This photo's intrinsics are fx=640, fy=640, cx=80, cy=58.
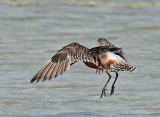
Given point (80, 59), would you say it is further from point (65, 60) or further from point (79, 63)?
point (79, 63)

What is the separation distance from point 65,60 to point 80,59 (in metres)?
0.21

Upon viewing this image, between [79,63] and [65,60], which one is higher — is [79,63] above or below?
below

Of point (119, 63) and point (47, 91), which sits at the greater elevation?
point (119, 63)

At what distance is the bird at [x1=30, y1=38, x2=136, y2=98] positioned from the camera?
351 inches

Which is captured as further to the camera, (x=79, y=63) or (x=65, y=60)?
(x=79, y=63)

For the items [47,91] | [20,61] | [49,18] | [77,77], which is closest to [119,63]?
[47,91]

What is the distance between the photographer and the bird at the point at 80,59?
29.2ft

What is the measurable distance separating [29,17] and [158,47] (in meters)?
4.83

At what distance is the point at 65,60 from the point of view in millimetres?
9094

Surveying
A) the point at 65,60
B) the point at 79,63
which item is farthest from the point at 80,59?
the point at 79,63

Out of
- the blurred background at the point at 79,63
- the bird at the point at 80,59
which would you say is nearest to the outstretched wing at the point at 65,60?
the bird at the point at 80,59

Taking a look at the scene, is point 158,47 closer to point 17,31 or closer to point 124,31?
point 124,31

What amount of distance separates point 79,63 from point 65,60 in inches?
176

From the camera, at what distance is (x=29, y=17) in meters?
18.4
